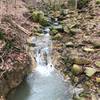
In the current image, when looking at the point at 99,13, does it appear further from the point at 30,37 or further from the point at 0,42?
the point at 0,42

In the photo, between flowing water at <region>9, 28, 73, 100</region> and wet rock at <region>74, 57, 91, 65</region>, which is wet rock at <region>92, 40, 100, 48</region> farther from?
flowing water at <region>9, 28, 73, 100</region>

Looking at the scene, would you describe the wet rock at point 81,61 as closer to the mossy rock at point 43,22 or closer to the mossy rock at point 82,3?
the mossy rock at point 43,22

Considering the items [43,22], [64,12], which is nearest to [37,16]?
[43,22]

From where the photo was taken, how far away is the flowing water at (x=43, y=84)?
28.2 ft

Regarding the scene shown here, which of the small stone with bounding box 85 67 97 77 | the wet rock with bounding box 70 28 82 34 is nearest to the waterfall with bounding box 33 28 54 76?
the wet rock with bounding box 70 28 82 34

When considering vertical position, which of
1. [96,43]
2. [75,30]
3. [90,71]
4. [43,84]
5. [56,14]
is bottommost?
[43,84]

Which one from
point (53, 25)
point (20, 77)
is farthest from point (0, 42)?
point (53, 25)

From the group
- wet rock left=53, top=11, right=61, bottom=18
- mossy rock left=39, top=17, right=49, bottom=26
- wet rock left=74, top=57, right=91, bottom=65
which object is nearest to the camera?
wet rock left=74, top=57, right=91, bottom=65

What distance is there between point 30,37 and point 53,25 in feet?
7.00

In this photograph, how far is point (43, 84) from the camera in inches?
364

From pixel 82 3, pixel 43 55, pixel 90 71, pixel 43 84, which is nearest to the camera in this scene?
pixel 43 84

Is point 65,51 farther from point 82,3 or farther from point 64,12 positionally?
point 82,3

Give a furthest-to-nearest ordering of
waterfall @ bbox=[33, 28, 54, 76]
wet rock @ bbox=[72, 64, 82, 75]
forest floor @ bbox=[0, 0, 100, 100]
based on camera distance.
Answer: waterfall @ bbox=[33, 28, 54, 76] < wet rock @ bbox=[72, 64, 82, 75] < forest floor @ bbox=[0, 0, 100, 100]

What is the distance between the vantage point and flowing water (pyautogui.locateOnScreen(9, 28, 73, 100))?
8.59 m
